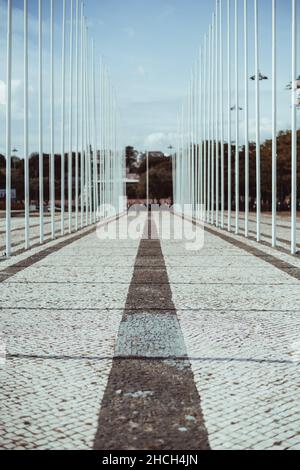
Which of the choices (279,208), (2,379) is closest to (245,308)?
(2,379)

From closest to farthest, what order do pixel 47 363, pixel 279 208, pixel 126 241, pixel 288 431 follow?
pixel 288 431, pixel 47 363, pixel 126 241, pixel 279 208

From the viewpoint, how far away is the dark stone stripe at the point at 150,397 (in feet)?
14.0

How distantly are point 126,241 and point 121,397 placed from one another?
18354 millimetres

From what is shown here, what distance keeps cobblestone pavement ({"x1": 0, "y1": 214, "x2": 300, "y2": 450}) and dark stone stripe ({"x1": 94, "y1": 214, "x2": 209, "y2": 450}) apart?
23 millimetres

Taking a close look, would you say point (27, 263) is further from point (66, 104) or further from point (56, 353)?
point (66, 104)

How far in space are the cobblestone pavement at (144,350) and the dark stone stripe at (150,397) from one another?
0.08ft

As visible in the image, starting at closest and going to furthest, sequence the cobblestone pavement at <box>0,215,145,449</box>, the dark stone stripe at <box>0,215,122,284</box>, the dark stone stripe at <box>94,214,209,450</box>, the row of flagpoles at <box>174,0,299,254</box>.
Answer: the dark stone stripe at <box>94,214,209,450</box>, the cobblestone pavement at <box>0,215,145,449</box>, the dark stone stripe at <box>0,215,122,284</box>, the row of flagpoles at <box>174,0,299,254</box>

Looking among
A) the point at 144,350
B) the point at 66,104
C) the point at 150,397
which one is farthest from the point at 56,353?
the point at 66,104

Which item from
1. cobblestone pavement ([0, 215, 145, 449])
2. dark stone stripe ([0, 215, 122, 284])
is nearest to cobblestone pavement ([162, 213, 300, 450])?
cobblestone pavement ([0, 215, 145, 449])

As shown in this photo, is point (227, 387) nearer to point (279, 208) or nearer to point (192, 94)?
point (192, 94)

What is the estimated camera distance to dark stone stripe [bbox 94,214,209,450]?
168 inches

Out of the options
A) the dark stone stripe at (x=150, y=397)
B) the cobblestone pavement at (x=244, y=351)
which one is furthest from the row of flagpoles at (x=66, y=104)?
the dark stone stripe at (x=150, y=397)

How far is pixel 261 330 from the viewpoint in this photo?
7.66m

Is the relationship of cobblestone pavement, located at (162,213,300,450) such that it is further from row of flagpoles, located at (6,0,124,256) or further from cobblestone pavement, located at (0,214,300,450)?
row of flagpoles, located at (6,0,124,256)
